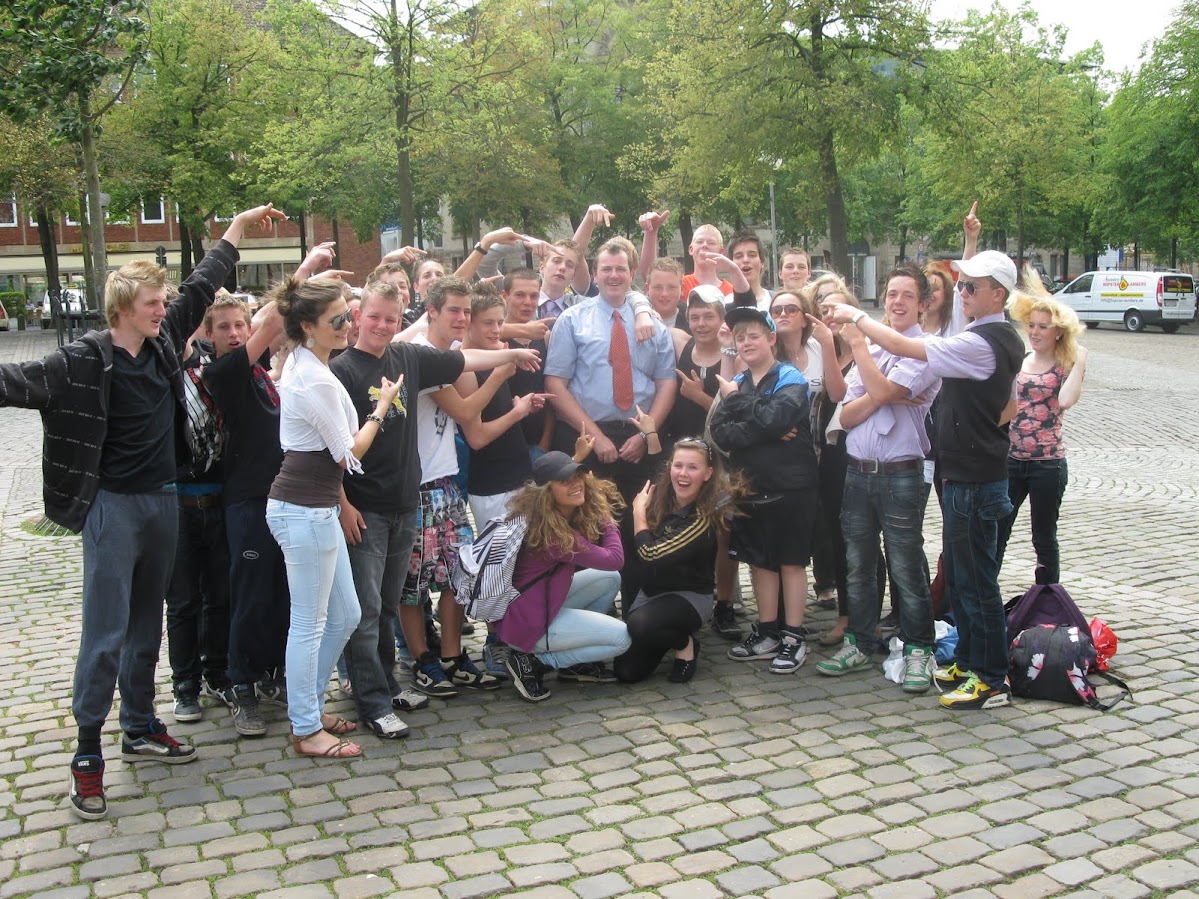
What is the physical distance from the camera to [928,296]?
6.15 m

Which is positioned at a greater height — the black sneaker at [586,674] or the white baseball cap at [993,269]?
the white baseball cap at [993,269]

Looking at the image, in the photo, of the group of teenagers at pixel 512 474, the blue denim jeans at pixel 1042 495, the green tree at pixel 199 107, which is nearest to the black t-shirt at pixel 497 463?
the group of teenagers at pixel 512 474

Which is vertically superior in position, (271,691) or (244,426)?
(244,426)

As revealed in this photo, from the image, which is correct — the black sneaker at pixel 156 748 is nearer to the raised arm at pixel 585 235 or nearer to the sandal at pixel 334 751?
the sandal at pixel 334 751

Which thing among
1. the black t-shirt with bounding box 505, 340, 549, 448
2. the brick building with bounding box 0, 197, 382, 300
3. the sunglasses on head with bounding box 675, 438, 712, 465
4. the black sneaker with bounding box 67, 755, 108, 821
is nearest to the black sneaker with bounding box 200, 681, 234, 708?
the black sneaker with bounding box 67, 755, 108, 821

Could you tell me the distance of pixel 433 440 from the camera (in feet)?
18.9

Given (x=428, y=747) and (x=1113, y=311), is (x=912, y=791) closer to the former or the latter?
(x=428, y=747)

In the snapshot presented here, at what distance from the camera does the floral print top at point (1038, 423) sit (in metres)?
6.28

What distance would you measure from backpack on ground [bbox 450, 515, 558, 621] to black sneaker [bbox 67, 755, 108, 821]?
179 centimetres

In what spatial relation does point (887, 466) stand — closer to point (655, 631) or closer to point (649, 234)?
point (655, 631)

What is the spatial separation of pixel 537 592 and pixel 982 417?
2246mm

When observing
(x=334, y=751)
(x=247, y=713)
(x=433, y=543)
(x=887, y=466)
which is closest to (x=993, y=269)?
(x=887, y=466)

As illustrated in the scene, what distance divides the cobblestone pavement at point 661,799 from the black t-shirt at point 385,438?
1.09 m

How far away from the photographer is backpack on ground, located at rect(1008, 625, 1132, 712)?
5.43 m
